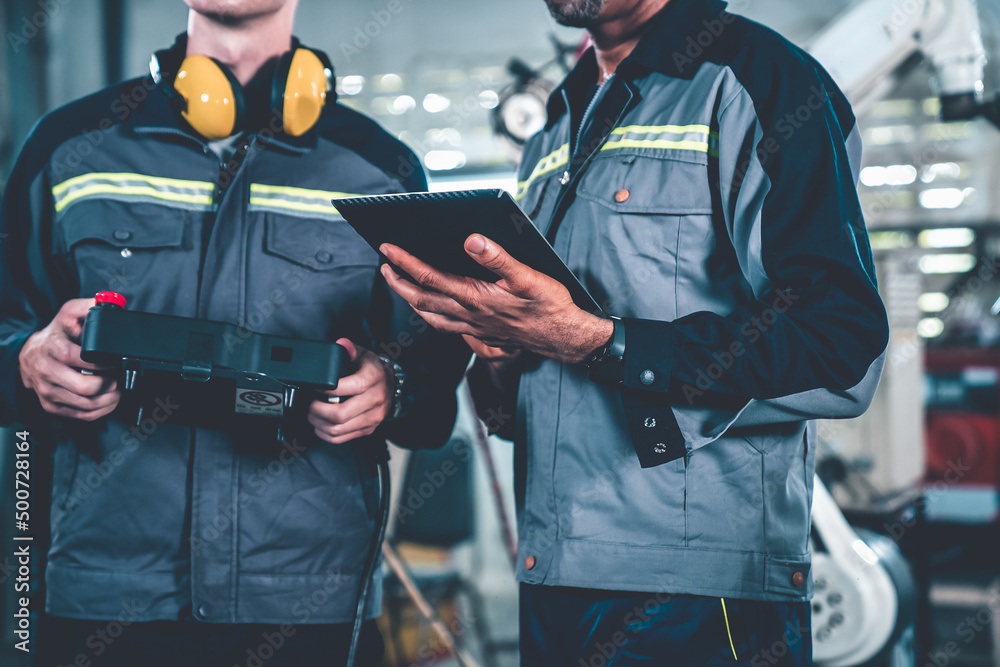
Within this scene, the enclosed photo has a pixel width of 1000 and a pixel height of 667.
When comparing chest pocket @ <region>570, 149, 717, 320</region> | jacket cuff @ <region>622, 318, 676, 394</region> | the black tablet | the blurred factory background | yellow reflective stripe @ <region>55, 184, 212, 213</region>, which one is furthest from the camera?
the blurred factory background

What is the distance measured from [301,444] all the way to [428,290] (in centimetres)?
43

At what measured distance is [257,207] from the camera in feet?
4.09

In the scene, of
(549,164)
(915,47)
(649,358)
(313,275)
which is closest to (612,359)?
(649,358)

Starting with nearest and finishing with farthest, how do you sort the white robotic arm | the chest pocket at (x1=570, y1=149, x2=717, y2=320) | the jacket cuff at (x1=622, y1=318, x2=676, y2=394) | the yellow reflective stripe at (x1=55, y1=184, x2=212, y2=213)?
the jacket cuff at (x1=622, y1=318, x2=676, y2=394)
the chest pocket at (x1=570, y1=149, x2=717, y2=320)
the yellow reflective stripe at (x1=55, y1=184, x2=212, y2=213)
the white robotic arm

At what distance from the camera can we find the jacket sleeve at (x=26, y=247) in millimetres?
1263

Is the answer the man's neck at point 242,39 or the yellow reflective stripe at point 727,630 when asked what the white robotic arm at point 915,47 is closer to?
the man's neck at point 242,39

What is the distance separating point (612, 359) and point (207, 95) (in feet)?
2.63

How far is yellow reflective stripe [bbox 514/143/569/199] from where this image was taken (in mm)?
1205

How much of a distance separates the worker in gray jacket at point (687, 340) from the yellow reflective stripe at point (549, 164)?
66mm

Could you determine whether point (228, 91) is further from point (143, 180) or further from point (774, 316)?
point (774, 316)

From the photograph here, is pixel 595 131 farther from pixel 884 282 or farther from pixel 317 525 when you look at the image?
pixel 884 282

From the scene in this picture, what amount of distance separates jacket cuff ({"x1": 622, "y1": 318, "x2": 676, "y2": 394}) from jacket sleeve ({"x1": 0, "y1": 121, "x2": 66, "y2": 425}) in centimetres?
101

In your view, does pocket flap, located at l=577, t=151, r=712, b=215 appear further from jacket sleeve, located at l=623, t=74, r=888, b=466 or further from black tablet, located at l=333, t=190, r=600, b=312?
black tablet, located at l=333, t=190, r=600, b=312

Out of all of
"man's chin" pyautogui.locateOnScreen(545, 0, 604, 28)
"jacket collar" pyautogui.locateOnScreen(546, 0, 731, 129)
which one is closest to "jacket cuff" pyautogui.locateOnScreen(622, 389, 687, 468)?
"jacket collar" pyautogui.locateOnScreen(546, 0, 731, 129)
